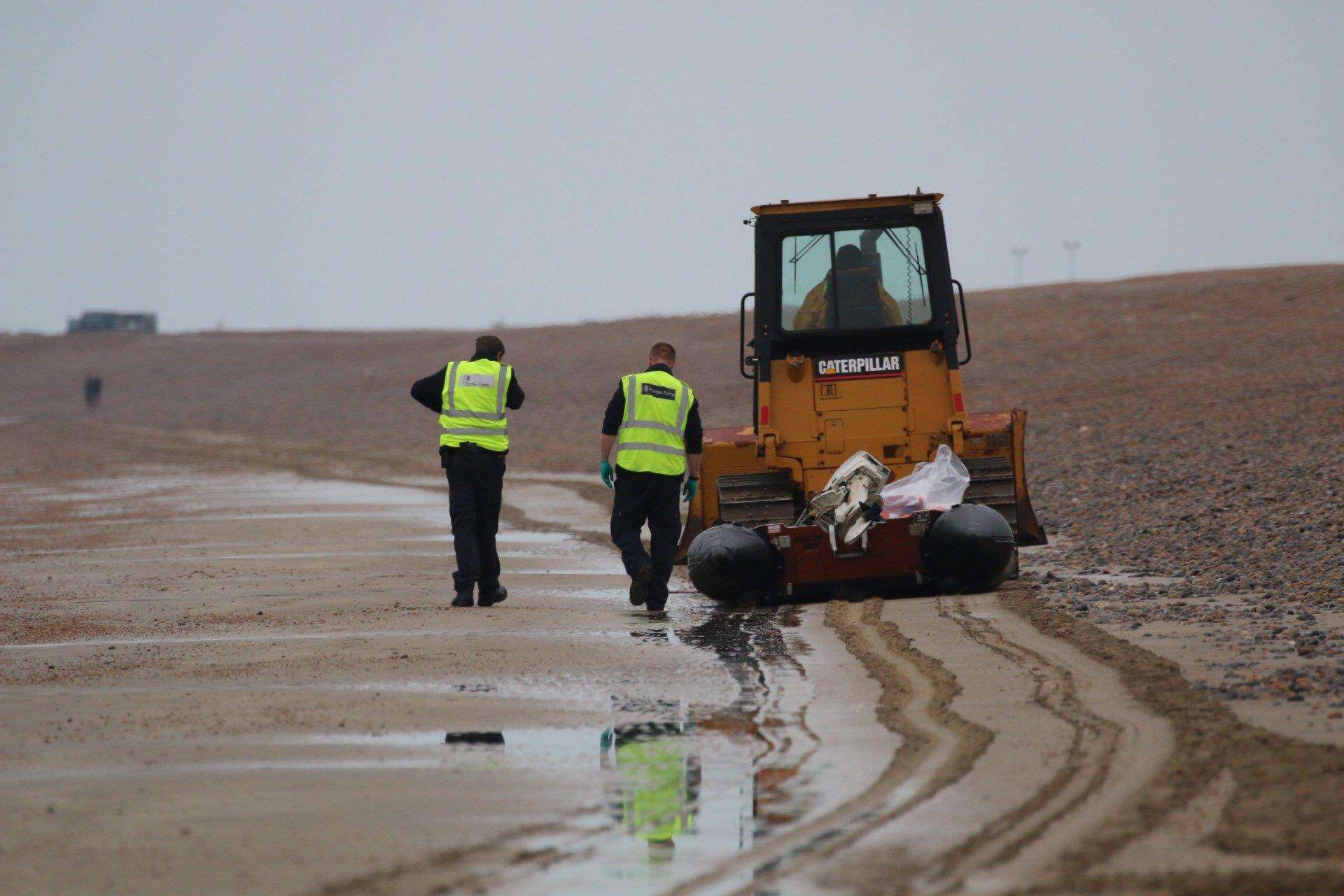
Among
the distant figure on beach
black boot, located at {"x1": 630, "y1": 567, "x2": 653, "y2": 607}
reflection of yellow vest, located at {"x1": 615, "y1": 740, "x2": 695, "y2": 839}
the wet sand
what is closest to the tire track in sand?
the wet sand

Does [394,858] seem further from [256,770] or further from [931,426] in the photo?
[931,426]

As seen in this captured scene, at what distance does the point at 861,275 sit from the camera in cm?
1191

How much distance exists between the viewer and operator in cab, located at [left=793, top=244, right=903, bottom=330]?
A: 469 inches

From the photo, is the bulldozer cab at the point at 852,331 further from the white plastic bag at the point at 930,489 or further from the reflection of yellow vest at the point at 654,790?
the reflection of yellow vest at the point at 654,790

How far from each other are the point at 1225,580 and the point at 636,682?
14.9ft

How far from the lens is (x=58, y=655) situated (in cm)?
875

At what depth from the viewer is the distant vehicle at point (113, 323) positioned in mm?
86062

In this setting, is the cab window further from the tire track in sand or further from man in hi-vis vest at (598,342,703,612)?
the tire track in sand

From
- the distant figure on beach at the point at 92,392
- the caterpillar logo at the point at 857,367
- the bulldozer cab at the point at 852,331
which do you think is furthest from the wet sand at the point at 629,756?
the distant figure on beach at the point at 92,392

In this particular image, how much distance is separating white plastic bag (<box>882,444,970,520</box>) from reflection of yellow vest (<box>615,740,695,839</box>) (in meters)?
4.76

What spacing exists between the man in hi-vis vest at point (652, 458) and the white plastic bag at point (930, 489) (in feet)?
4.44

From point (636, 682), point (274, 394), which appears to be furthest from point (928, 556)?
point (274, 394)

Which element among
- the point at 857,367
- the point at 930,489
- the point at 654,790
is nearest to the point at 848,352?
the point at 857,367

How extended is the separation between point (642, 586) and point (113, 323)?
82.8 m
